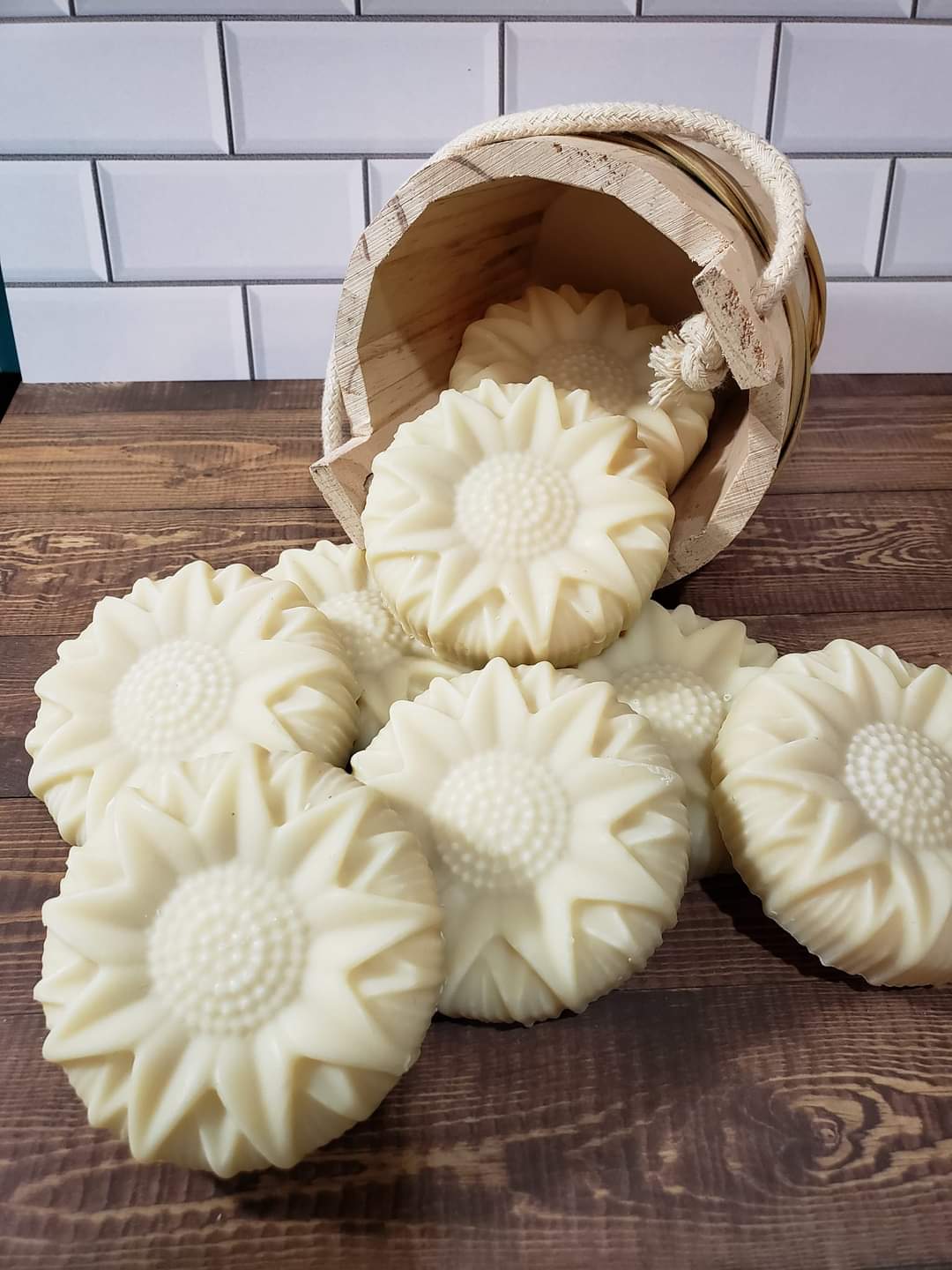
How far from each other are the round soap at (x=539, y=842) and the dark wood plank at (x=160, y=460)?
551 millimetres

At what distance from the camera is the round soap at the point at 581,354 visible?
90 cm

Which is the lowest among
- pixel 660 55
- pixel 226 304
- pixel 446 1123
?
pixel 446 1123

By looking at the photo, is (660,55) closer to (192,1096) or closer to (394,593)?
(394,593)

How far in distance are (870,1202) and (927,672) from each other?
1.08 ft

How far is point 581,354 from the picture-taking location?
947 millimetres

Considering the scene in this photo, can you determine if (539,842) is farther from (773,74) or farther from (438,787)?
(773,74)

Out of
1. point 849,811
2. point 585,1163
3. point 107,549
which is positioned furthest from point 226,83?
point 585,1163

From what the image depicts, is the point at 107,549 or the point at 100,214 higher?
the point at 100,214

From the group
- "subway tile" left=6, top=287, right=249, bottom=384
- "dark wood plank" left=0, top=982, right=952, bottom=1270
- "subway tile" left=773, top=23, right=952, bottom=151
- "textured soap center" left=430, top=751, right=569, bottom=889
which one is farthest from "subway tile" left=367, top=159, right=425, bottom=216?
"dark wood plank" left=0, top=982, right=952, bottom=1270

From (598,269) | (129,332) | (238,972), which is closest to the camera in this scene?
(238,972)

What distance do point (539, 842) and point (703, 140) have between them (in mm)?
495

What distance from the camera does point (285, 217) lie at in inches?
51.7

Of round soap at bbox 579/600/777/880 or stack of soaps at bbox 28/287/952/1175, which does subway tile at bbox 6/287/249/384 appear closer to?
stack of soaps at bbox 28/287/952/1175

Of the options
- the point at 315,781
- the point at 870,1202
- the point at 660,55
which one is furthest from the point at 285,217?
the point at 870,1202
